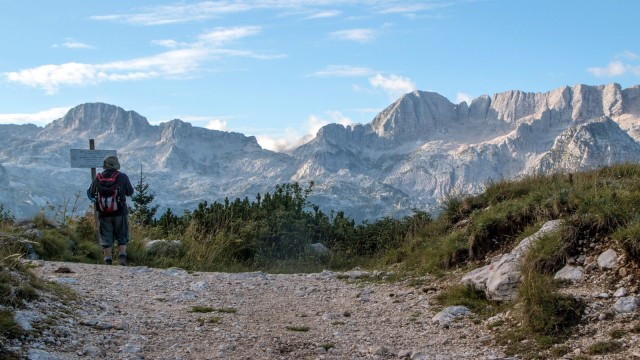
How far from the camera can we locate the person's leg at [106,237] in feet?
39.6

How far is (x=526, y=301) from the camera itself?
6266 millimetres

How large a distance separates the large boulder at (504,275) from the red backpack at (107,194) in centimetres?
696

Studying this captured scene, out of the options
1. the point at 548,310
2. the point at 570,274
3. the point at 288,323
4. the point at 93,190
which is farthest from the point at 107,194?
the point at 548,310

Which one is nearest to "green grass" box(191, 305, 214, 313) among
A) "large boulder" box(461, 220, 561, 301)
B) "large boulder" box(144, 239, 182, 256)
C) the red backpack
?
"large boulder" box(461, 220, 561, 301)

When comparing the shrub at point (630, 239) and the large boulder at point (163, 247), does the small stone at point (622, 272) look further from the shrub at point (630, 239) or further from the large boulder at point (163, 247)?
the large boulder at point (163, 247)

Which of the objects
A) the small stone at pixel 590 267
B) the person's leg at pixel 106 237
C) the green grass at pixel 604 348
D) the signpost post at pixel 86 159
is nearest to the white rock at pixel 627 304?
the green grass at pixel 604 348

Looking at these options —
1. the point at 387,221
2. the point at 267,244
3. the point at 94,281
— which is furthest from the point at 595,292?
the point at 267,244

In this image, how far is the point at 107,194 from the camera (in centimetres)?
1185

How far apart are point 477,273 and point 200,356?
4.09 m

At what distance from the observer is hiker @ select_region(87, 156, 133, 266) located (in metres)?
11.9

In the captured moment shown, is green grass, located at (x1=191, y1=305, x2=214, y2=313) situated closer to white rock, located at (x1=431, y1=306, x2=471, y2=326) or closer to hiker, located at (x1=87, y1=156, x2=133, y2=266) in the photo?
white rock, located at (x1=431, y1=306, x2=471, y2=326)

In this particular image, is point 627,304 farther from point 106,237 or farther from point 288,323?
point 106,237

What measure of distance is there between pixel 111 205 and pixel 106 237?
2.21 ft

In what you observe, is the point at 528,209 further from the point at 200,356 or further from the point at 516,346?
the point at 200,356
